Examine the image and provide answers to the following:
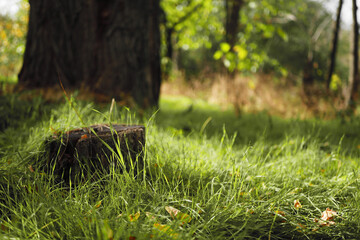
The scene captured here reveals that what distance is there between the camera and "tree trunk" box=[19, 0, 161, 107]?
3.59 meters

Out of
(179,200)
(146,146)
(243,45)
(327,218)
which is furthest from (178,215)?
(243,45)

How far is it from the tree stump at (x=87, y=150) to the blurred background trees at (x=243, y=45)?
8.64 feet

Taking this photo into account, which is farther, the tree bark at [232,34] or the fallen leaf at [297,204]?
the tree bark at [232,34]

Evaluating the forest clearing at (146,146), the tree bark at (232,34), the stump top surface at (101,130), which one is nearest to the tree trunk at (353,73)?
the forest clearing at (146,146)

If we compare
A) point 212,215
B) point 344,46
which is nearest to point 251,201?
point 212,215

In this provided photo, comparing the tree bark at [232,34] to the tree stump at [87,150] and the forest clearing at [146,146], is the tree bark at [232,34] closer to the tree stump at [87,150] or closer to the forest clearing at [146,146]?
the forest clearing at [146,146]

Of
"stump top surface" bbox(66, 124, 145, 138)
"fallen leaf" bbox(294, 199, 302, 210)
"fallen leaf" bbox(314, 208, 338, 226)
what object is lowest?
"fallen leaf" bbox(314, 208, 338, 226)

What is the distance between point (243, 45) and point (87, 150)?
360 cm

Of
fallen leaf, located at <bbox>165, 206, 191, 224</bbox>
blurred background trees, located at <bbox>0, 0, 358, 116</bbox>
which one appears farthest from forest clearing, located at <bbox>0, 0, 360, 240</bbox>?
blurred background trees, located at <bbox>0, 0, 358, 116</bbox>

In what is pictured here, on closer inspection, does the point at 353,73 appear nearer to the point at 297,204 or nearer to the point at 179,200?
the point at 297,204

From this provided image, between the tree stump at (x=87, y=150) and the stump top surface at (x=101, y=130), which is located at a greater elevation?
the stump top surface at (x=101, y=130)

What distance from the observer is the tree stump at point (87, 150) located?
1548mm

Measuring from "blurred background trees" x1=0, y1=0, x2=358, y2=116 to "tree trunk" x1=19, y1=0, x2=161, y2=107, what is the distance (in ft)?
3.14

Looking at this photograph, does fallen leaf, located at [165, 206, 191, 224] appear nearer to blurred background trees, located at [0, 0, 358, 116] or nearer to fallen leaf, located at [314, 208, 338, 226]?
fallen leaf, located at [314, 208, 338, 226]
